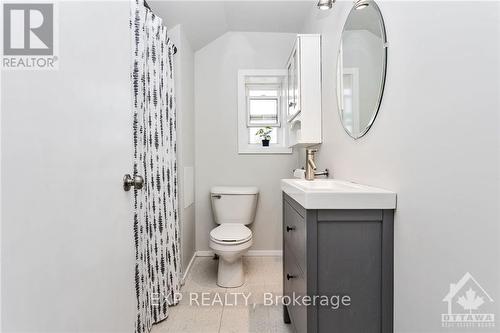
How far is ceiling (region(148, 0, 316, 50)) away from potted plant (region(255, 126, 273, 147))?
1.02m

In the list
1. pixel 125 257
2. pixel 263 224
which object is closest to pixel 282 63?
pixel 263 224

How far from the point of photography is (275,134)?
2.99 meters

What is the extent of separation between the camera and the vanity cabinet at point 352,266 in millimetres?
1044

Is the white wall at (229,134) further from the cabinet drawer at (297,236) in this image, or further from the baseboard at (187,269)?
the cabinet drawer at (297,236)

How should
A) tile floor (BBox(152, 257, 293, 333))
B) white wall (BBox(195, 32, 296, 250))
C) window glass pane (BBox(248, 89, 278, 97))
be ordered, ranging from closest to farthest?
tile floor (BBox(152, 257, 293, 333)) < white wall (BBox(195, 32, 296, 250)) < window glass pane (BBox(248, 89, 278, 97))

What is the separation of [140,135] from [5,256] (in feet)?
3.43

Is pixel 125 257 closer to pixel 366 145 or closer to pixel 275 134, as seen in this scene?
pixel 366 145

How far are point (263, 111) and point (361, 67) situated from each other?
1668mm

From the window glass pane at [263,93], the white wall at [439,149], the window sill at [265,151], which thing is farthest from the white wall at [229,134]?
the white wall at [439,149]

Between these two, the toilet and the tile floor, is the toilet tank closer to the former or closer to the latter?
the toilet

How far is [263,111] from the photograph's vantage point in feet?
9.82

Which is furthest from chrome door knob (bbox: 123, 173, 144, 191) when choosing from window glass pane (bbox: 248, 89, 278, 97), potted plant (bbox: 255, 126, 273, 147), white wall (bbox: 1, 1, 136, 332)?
window glass pane (bbox: 248, 89, 278, 97)

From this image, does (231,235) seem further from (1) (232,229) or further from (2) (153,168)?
(2) (153,168)

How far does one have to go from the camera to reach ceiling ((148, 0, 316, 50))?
6.91ft
